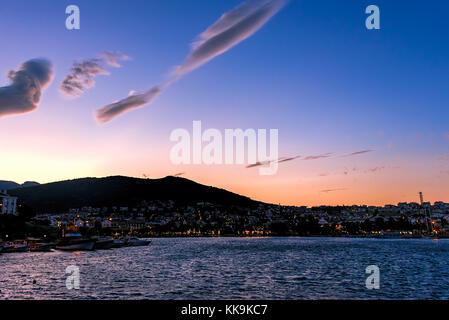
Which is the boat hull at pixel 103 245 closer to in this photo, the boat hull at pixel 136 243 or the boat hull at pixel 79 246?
the boat hull at pixel 79 246

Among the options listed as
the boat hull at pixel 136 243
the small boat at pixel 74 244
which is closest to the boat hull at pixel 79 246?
the small boat at pixel 74 244

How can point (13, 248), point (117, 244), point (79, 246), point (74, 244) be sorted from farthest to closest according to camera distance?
point (117, 244)
point (79, 246)
point (74, 244)
point (13, 248)

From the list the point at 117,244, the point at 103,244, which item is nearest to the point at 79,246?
the point at 103,244

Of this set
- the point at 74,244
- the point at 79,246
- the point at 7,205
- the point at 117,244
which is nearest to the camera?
the point at 74,244

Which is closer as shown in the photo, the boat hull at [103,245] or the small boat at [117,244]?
the boat hull at [103,245]

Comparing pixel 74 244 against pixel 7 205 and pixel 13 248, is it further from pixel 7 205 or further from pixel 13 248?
pixel 7 205

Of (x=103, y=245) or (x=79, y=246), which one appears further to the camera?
(x=103, y=245)

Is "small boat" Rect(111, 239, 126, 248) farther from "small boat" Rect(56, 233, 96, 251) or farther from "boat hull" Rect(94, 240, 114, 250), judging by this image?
"small boat" Rect(56, 233, 96, 251)

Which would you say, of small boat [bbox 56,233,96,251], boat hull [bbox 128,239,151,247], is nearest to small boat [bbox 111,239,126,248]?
boat hull [bbox 128,239,151,247]
